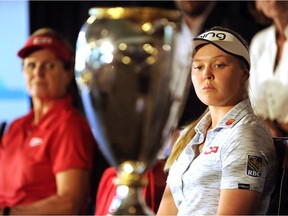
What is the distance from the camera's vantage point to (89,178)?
2.84 metres

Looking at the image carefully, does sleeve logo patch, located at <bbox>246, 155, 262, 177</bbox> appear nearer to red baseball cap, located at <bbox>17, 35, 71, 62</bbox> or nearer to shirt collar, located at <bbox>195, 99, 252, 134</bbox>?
shirt collar, located at <bbox>195, 99, 252, 134</bbox>

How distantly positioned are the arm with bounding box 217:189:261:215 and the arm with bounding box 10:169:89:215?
111 centimetres

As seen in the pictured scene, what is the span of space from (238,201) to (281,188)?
0.14 m

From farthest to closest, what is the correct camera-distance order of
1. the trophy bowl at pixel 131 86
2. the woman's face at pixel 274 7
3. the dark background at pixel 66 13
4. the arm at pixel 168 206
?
the dark background at pixel 66 13
the woman's face at pixel 274 7
the arm at pixel 168 206
the trophy bowl at pixel 131 86

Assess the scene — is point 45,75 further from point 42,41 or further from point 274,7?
point 274,7

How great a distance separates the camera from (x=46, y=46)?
3025 millimetres

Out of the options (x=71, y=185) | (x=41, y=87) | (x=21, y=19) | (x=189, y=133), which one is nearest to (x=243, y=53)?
(x=189, y=133)

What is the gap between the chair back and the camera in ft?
5.80

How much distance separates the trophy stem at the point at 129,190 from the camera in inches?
41.8

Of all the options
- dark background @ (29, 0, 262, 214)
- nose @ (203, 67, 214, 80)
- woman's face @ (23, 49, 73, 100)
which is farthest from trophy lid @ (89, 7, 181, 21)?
dark background @ (29, 0, 262, 214)

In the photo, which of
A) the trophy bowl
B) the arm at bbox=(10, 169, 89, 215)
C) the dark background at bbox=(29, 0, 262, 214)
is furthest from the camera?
the dark background at bbox=(29, 0, 262, 214)

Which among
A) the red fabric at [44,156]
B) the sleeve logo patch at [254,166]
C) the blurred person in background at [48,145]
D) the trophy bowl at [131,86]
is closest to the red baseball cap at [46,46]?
the blurred person in background at [48,145]

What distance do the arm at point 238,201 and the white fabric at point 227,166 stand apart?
0.01 m

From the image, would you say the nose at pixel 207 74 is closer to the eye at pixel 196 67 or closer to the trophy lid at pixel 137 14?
the eye at pixel 196 67
